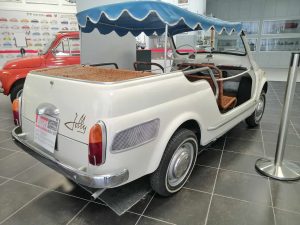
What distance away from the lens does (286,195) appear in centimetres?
232

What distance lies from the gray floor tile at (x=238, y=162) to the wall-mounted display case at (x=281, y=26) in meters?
11.1

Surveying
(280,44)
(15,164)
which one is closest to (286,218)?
(15,164)

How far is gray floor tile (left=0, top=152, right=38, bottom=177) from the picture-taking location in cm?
280

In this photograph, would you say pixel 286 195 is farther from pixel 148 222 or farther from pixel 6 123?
pixel 6 123

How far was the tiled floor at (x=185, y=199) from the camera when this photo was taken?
203 cm

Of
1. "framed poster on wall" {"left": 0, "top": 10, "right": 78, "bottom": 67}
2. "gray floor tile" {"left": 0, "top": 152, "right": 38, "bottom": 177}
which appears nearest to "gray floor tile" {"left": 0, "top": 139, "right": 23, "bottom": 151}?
"gray floor tile" {"left": 0, "top": 152, "right": 38, "bottom": 177}

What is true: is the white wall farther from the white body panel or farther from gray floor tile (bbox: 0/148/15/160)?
the white body panel

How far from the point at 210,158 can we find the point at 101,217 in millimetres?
1620

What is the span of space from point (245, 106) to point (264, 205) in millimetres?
1511

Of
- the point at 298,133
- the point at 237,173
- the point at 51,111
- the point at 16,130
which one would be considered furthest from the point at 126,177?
the point at 298,133

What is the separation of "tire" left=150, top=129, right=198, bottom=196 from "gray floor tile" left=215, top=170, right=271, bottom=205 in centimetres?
40

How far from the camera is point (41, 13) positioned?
8.55m

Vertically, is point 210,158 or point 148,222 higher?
point 210,158

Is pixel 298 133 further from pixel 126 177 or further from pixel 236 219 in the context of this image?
pixel 126 177
